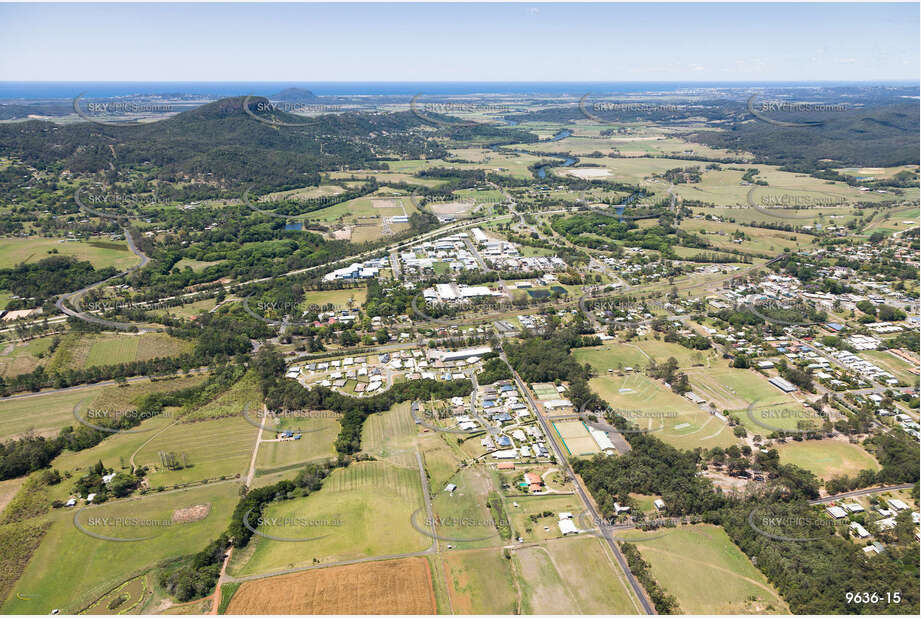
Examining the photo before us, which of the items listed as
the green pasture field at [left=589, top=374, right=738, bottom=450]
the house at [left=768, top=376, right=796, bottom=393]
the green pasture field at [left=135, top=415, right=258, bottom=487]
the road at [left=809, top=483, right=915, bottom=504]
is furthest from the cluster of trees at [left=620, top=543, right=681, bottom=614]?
the green pasture field at [left=135, top=415, right=258, bottom=487]

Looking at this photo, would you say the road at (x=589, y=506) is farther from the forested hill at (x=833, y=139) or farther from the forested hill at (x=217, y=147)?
the forested hill at (x=833, y=139)

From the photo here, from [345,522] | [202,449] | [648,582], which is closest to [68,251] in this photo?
[202,449]

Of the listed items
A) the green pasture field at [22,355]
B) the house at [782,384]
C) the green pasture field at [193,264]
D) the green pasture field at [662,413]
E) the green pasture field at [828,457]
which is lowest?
the green pasture field at [828,457]

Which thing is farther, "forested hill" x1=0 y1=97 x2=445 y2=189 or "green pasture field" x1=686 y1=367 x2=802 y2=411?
"forested hill" x1=0 y1=97 x2=445 y2=189

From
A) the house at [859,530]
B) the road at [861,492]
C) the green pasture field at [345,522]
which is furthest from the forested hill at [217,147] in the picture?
the house at [859,530]

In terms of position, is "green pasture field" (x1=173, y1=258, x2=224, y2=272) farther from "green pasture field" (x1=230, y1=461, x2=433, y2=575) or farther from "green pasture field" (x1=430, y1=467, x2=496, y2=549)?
"green pasture field" (x1=430, y1=467, x2=496, y2=549)

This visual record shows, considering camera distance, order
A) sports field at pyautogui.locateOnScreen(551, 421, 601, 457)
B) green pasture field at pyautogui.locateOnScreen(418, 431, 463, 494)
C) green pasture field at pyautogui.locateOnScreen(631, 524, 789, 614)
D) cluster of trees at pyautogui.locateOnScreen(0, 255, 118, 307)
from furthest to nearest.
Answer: cluster of trees at pyautogui.locateOnScreen(0, 255, 118, 307) → sports field at pyautogui.locateOnScreen(551, 421, 601, 457) → green pasture field at pyautogui.locateOnScreen(418, 431, 463, 494) → green pasture field at pyautogui.locateOnScreen(631, 524, 789, 614)
